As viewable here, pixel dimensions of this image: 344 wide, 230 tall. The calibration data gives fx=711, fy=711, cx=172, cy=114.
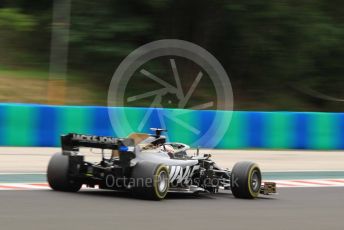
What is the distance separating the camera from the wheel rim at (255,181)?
32.5 ft

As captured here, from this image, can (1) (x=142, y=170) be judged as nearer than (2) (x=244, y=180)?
Yes

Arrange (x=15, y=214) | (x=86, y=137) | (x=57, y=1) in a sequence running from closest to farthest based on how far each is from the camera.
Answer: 1. (x=15, y=214)
2. (x=86, y=137)
3. (x=57, y=1)

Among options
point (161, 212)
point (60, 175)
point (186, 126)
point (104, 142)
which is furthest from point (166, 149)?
point (186, 126)

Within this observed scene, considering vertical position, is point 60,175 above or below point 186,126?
below

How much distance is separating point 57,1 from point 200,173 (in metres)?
12.7

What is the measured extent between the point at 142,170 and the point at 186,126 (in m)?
7.75

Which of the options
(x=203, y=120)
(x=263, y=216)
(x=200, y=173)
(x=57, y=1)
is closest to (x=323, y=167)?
(x=203, y=120)

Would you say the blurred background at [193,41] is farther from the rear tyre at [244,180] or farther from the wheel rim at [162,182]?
the wheel rim at [162,182]

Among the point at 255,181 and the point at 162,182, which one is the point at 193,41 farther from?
the point at 162,182

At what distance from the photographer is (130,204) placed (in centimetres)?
846

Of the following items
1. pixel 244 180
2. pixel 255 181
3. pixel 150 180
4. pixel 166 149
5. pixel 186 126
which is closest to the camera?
pixel 150 180

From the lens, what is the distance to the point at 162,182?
8.87 metres

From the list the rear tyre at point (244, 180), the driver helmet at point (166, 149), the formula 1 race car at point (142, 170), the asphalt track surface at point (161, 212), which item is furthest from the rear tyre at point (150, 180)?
the rear tyre at point (244, 180)

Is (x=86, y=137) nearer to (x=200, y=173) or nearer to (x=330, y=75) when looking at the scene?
(x=200, y=173)
